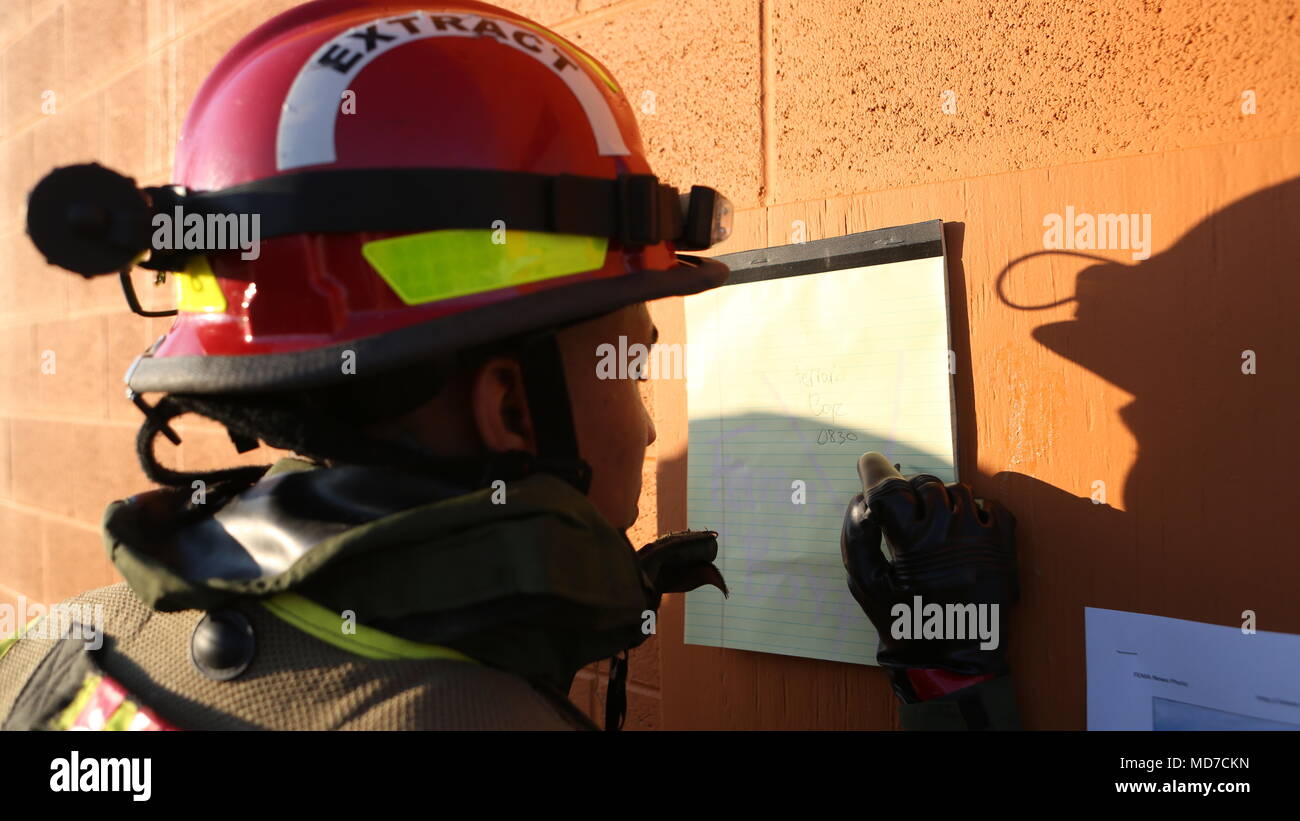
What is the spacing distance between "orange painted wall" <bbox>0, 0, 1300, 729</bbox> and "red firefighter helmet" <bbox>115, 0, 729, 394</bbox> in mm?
520

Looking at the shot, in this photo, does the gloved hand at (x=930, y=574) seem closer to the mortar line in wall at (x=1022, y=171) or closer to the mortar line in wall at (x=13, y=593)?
the mortar line in wall at (x=1022, y=171)

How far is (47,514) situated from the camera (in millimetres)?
→ 3320

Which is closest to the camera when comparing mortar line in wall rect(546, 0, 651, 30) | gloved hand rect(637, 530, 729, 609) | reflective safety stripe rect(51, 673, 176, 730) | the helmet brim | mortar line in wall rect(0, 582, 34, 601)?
reflective safety stripe rect(51, 673, 176, 730)

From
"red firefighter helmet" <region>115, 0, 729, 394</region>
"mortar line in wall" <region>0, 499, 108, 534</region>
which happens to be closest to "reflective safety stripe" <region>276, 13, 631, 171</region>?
"red firefighter helmet" <region>115, 0, 729, 394</region>

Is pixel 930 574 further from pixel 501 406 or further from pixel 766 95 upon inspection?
pixel 766 95

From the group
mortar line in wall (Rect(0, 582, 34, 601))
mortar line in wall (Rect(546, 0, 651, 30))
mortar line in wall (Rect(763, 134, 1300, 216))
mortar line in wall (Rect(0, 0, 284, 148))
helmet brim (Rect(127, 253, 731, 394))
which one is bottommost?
mortar line in wall (Rect(0, 582, 34, 601))

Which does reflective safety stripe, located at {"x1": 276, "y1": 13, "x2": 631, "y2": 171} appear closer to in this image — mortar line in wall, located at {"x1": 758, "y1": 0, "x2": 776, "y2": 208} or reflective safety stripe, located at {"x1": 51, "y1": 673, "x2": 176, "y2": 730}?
mortar line in wall, located at {"x1": 758, "y1": 0, "x2": 776, "y2": 208}

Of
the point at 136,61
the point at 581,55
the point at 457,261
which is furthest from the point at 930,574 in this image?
the point at 136,61

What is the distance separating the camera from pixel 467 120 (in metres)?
0.96

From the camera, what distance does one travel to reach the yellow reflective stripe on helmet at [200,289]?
99 cm

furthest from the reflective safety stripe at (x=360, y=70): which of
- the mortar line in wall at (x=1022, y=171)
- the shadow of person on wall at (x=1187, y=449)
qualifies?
the shadow of person on wall at (x=1187, y=449)

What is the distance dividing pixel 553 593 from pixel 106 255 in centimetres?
61

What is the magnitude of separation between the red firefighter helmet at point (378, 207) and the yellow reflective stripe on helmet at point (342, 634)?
0.76 feet

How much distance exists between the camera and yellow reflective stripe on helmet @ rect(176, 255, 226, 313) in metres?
0.99
